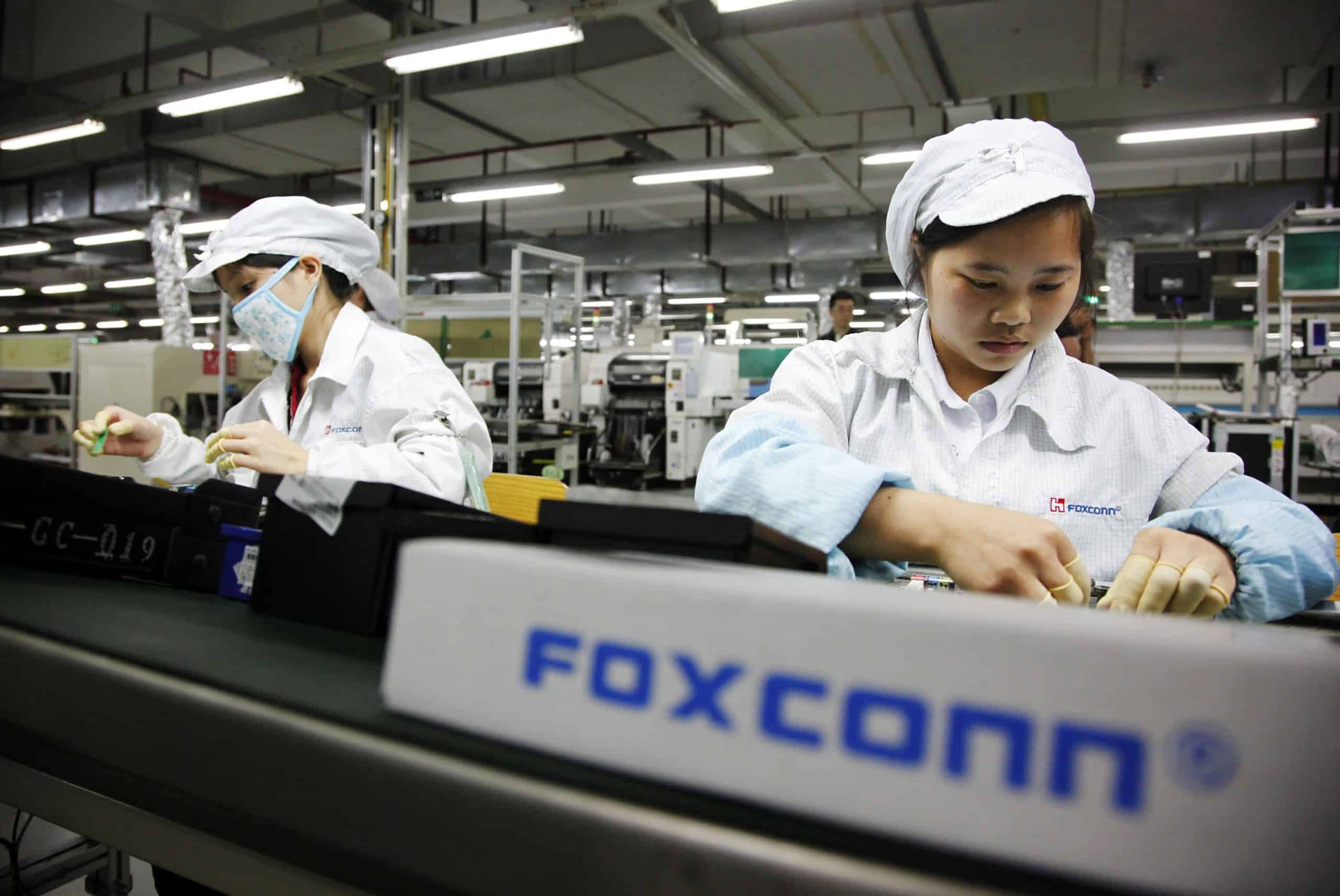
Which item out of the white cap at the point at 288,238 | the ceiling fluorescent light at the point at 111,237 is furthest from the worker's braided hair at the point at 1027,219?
the ceiling fluorescent light at the point at 111,237

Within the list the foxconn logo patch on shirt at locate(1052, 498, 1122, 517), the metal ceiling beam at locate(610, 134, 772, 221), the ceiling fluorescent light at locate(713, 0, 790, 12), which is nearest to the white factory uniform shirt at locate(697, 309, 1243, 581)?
the foxconn logo patch on shirt at locate(1052, 498, 1122, 517)

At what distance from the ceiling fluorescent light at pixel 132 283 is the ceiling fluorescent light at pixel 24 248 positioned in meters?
1.91

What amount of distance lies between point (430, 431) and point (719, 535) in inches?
42.6

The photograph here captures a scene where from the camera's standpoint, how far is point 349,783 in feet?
1.50

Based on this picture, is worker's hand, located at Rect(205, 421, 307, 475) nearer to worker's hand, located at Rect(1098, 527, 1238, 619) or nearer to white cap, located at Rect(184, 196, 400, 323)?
white cap, located at Rect(184, 196, 400, 323)

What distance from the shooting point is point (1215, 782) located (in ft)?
1.01

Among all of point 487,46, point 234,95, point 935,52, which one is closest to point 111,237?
point 234,95

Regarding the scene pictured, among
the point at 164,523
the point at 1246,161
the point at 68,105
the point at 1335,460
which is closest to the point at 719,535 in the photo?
the point at 164,523

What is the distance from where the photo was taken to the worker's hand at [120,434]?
4.26 ft

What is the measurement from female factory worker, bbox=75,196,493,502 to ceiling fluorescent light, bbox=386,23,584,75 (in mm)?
3309

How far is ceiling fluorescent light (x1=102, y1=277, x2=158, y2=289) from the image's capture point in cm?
1311

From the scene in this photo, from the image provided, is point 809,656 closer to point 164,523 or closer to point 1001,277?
point 1001,277

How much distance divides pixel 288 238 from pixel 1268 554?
1.66 meters

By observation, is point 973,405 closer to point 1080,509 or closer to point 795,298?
point 1080,509
